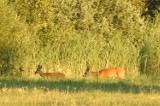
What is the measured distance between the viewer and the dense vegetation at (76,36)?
2159 cm

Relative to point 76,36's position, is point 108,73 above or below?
below

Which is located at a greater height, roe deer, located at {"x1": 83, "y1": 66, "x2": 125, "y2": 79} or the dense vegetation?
the dense vegetation

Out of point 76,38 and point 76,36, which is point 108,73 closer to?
point 76,38

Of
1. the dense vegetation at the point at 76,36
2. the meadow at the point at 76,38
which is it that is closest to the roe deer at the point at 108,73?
the meadow at the point at 76,38

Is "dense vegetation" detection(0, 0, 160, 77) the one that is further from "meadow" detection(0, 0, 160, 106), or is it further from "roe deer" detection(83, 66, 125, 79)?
"roe deer" detection(83, 66, 125, 79)

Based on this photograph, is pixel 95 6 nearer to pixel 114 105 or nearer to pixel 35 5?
pixel 35 5

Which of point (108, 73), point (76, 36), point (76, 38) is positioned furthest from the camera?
point (76, 36)

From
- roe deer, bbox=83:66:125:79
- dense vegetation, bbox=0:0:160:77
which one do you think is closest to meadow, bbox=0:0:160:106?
dense vegetation, bbox=0:0:160:77

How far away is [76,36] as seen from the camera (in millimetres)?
23109

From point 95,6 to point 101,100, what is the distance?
46.4 ft

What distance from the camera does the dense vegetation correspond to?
70.8ft

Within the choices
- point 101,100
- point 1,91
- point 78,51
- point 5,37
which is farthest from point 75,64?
point 101,100

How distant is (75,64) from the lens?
21.9m

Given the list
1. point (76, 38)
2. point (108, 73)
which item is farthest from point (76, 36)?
point (108, 73)
